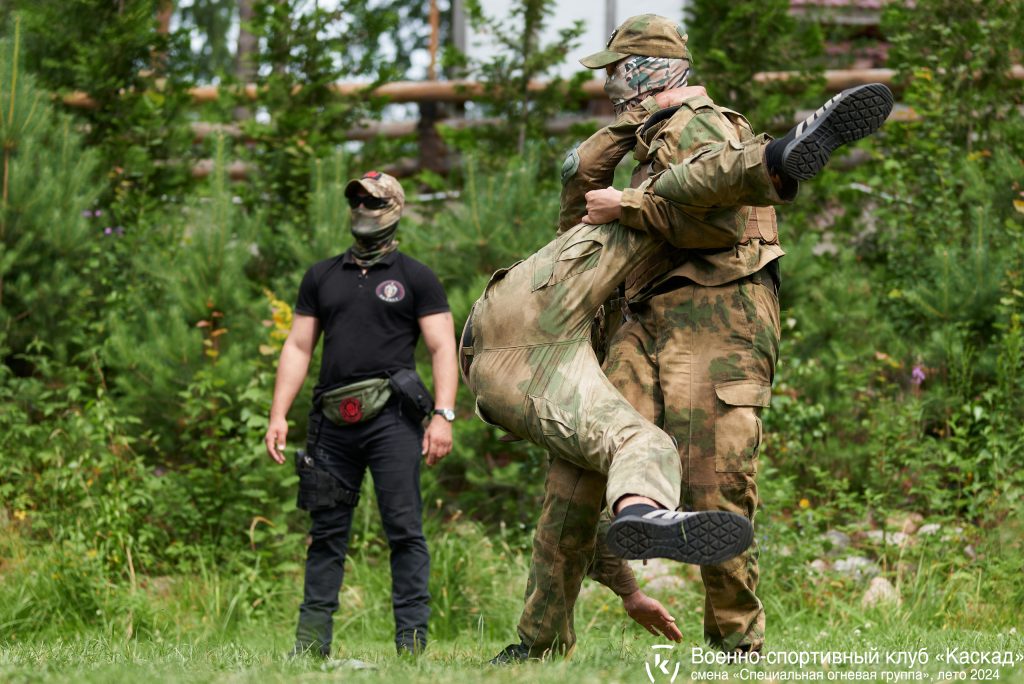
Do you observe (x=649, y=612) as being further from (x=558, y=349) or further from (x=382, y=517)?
(x=382, y=517)

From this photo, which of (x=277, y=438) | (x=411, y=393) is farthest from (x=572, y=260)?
(x=277, y=438)

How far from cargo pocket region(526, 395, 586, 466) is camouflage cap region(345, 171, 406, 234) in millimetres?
2227

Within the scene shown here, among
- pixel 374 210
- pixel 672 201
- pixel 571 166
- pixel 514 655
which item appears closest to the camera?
pixel 672 201

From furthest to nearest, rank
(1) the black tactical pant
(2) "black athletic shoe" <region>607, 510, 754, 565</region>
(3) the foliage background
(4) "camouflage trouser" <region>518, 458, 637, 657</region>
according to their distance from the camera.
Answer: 1. (3) the foliage background
2. (1) the black tactical pant
3. (4) "camouflage trouser" <region>518, 458, 637, 657</region>
4. (2) "black athletic shoe" <region>607, 510, 754, 565</region>

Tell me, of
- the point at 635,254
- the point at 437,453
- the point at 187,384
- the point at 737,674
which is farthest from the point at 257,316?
the point at 737,674

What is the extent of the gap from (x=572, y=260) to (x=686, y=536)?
112 centimetres

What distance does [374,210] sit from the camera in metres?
5.83

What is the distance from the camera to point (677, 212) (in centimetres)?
379

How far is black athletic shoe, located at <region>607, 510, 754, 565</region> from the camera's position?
3178mm

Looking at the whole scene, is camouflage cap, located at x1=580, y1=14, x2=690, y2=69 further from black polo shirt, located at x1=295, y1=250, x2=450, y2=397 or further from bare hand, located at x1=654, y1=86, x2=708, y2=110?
black polo shirt, located at x1=295, y1=250, x2=450, y2=397

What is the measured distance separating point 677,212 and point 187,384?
450 cm

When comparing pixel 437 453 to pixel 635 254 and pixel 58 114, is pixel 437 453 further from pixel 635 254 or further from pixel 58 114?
pixel 58 114

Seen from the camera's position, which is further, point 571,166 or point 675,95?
point 571,166

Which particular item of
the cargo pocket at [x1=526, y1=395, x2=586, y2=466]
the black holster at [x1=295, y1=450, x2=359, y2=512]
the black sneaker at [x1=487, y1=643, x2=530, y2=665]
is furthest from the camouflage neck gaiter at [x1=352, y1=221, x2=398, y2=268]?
the black sneaker at [x1=487, y1=643, x2=530, y2=665]
